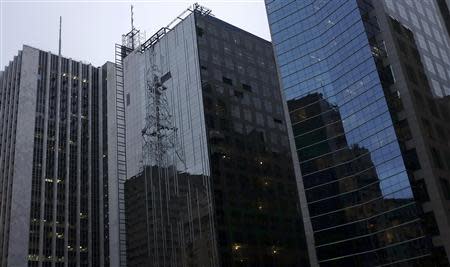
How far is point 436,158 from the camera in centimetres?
8950

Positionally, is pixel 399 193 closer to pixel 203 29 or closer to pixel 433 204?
pixel 433 204

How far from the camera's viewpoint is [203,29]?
136375mm

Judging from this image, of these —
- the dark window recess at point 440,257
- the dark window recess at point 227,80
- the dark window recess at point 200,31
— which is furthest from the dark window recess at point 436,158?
the dark window recess at point 200,31

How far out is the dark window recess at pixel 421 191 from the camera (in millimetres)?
86375

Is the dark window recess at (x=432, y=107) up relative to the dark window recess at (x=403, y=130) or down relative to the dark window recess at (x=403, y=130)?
up

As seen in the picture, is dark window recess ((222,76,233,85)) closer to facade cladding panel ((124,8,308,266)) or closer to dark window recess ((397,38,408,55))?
facade cladding panel ((124,8,308,266))

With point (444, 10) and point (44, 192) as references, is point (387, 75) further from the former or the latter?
point (44, 192)

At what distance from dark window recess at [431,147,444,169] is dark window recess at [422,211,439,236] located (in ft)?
26.0

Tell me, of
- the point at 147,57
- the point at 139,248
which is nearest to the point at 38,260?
the point at 139,248

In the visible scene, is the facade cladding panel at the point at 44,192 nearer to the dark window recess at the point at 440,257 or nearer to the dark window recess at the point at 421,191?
the dark window recess at the point at 421,191

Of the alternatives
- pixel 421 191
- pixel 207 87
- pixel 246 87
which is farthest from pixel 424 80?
pixel 246 87

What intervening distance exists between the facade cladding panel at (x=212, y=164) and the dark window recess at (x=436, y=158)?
44.7 m

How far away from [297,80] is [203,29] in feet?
→ 115

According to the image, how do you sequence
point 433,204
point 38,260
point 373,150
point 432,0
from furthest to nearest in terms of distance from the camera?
point 38,260 → point 432,0 → point 373,150 → point 433,204
